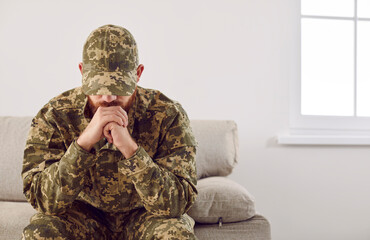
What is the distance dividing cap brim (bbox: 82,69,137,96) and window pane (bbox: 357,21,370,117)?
1886mm

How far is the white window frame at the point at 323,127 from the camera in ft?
8.25

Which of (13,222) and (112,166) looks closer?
(112,166)

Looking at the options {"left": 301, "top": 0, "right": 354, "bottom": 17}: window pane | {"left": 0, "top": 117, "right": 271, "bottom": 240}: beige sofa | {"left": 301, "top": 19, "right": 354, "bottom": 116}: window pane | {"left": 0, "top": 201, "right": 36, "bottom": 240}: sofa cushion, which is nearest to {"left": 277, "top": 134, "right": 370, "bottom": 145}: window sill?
{"left": 301, "top": 19, "right": 354, "bottom": 116}: window pane

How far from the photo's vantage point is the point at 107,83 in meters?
1.22

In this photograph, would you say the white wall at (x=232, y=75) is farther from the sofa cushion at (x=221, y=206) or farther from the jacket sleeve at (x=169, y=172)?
the jacket sleeve at (x=169, y=172)

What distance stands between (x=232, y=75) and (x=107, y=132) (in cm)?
140

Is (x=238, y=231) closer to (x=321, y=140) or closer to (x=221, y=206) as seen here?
(x=221, y=206)

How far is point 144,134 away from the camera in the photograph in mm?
1401

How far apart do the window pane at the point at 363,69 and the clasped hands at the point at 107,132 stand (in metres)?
1.91

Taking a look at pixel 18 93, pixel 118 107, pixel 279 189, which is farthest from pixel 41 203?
pixel 279 189

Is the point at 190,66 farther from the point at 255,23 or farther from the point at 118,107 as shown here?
the point at 118,107

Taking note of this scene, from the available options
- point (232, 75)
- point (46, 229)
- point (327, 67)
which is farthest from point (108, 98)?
point (327, 67)

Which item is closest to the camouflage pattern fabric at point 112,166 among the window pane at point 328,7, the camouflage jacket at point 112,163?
the camouflage jacket at point 112,163

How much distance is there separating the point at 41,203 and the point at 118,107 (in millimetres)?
352
